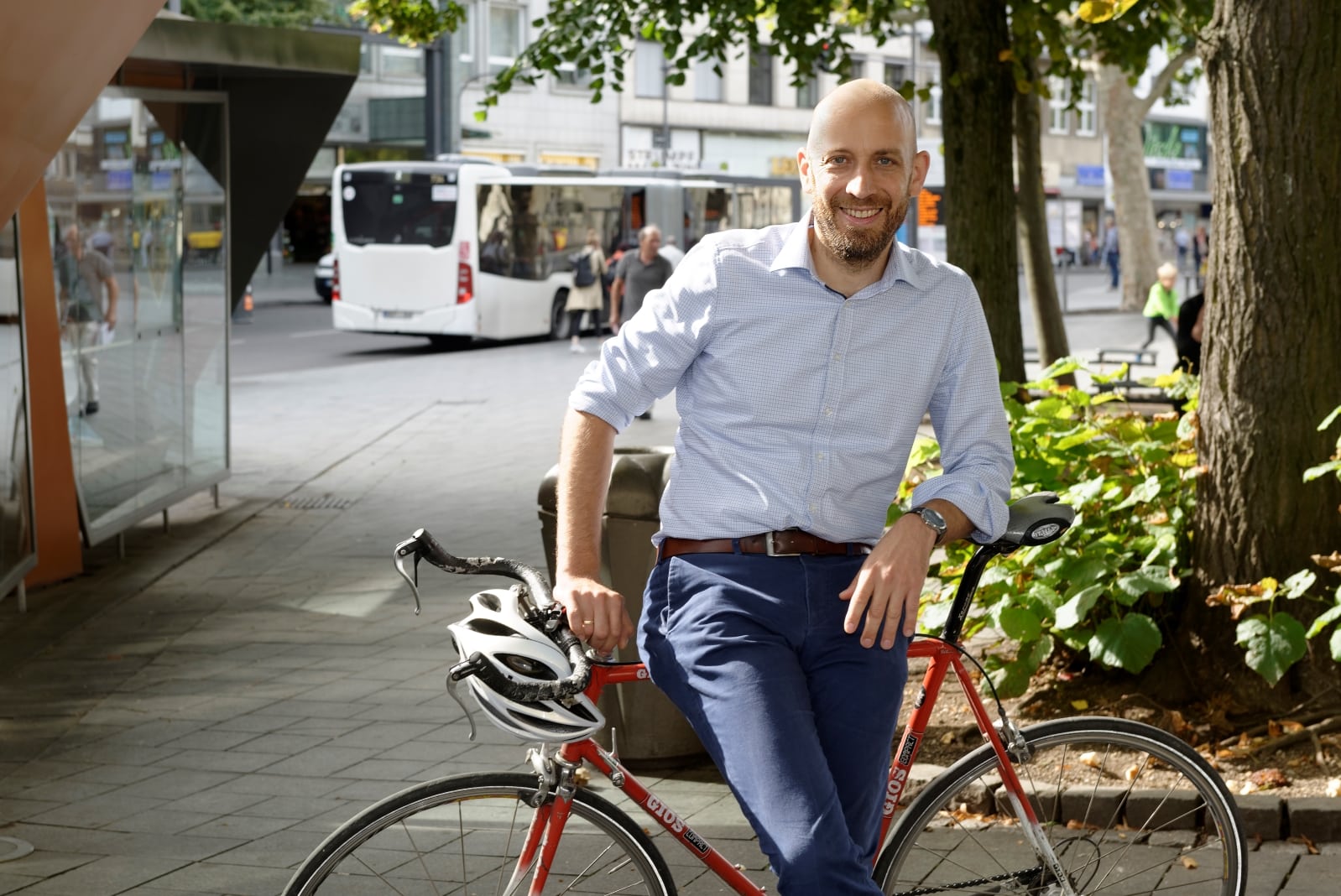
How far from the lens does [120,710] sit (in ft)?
22.1

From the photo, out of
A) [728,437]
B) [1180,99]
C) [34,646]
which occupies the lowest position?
[34,646]

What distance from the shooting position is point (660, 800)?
9.70 feet

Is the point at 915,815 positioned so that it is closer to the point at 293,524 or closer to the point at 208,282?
the point at 293,524

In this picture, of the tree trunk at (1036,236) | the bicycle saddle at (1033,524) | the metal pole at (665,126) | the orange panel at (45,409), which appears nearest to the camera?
the bicycle saddle at (1033,524)

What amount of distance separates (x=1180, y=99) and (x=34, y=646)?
756 inches

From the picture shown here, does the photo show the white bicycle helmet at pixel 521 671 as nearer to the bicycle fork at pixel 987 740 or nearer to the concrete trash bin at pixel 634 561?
the bicycle fork at pixel 987 740

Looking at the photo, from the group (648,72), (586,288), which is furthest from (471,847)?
(648,72)

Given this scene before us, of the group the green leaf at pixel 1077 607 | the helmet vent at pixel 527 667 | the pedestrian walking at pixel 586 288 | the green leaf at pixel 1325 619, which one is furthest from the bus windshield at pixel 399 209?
the helmet vent at pixel 527 667

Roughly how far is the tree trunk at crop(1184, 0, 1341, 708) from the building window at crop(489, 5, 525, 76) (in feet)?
153

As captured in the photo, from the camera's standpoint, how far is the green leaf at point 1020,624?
536 centimetres

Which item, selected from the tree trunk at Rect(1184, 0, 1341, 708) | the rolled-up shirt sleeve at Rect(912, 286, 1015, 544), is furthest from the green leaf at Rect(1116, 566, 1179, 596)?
the rolled-up shirt sleeve at Rect(912, 286, 1015, 544)

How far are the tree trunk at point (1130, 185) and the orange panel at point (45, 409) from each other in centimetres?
2863

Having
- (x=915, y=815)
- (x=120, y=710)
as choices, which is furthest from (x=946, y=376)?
(x=120, y=710)

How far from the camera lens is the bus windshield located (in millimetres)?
28016
